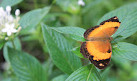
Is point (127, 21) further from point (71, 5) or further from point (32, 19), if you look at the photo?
point (71, 5)

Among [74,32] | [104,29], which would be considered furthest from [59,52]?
[104,29]

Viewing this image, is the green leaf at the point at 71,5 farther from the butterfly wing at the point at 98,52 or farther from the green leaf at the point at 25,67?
the butterfly wing at the point at 98,52

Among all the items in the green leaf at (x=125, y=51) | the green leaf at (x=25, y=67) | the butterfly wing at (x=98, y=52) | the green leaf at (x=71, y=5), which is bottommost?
the green leaf at (x=25, y=67)

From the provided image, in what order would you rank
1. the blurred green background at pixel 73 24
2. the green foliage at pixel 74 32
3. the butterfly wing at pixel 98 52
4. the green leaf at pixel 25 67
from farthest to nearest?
the blurred green background at pixel 73 24 → the green leaf at pixel 25 67 → the green foliage at pixel 74 32 → the butterfly wing at pixel 98 52

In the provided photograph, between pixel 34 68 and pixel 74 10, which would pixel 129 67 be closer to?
pixel 74 10

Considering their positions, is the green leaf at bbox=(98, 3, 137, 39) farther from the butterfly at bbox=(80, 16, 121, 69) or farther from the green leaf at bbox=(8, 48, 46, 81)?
the green leaf at bbox=(8, 48, 46, 81)

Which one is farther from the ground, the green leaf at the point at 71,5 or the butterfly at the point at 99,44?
the green leaf at the point at 71,5

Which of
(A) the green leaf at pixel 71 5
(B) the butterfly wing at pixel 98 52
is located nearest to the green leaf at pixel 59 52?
(B) the butterfly wing at pixel 98 52
